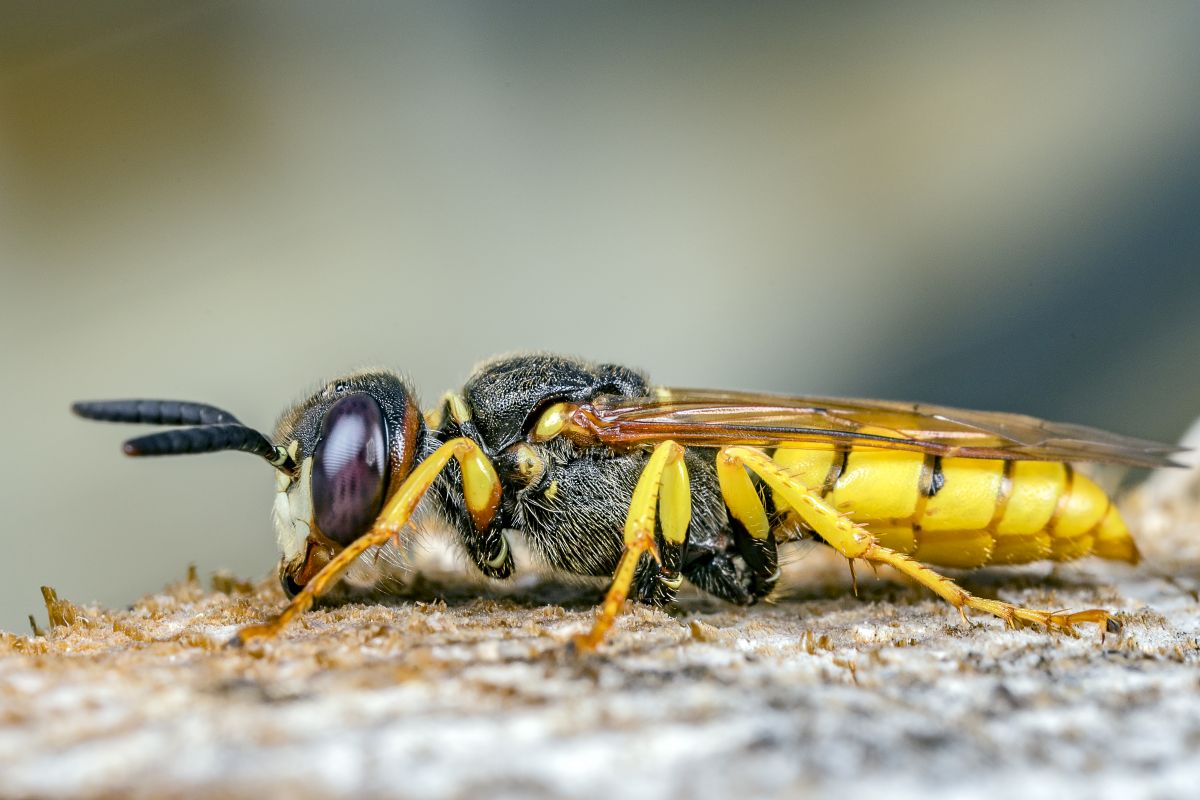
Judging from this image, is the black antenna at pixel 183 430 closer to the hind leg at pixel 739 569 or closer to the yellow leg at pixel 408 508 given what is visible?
the yellow leg at pixel 408 508

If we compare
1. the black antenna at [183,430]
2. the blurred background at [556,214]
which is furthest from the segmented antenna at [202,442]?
the blurred background at [556,214]

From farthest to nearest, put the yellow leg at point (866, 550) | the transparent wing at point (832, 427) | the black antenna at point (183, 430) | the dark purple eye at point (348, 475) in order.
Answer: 1. the transparent wing at point (832, 427)
2. the dark purple eye at point (348, 475)
3. the yellow leg at point (866, 550)
4. the black antenna at point (183, 430)

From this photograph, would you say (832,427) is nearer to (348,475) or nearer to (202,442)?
(348,475)

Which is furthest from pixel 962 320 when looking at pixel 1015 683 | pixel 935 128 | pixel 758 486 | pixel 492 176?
pixel 1015 683

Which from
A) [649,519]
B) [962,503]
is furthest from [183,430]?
[962,503]

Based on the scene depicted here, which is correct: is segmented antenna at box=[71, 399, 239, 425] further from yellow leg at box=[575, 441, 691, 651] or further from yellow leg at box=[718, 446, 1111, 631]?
yellow leg at box=[718, 446, 1111, 631]
